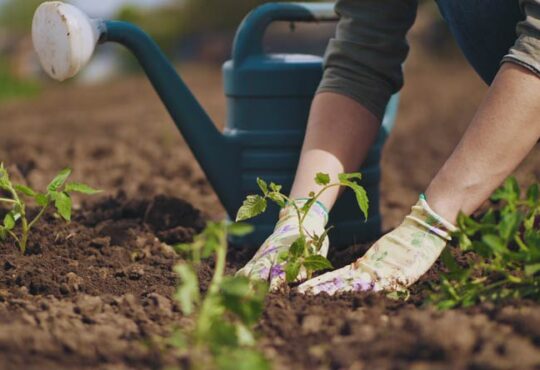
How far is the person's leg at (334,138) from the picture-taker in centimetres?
206

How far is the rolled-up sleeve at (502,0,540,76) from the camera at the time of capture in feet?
5.40

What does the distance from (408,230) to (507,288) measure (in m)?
0.25

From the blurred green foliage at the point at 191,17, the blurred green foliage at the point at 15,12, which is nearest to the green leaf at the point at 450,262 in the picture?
the blurred green foliage at the point at 191,17

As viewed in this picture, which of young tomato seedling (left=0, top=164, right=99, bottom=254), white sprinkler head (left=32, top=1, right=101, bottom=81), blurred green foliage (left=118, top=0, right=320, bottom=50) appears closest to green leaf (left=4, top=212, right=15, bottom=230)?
young tomato seedling (left=0, top=164, right=99, bottom=254)

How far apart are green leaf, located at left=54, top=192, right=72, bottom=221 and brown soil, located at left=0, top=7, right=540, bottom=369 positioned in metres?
0.11

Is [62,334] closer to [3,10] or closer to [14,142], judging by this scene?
[14,142]

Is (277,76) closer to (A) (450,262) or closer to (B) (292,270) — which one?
(B) (292,270)

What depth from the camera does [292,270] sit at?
1.71 m

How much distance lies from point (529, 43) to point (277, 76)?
825mm

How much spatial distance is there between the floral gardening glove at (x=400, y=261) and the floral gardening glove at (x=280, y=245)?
0.07 m

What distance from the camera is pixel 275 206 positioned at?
2.39 metres

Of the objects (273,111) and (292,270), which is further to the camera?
(273,111)

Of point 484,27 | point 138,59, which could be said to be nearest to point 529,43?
point 484,27

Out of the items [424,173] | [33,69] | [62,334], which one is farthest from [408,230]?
[33,69]
